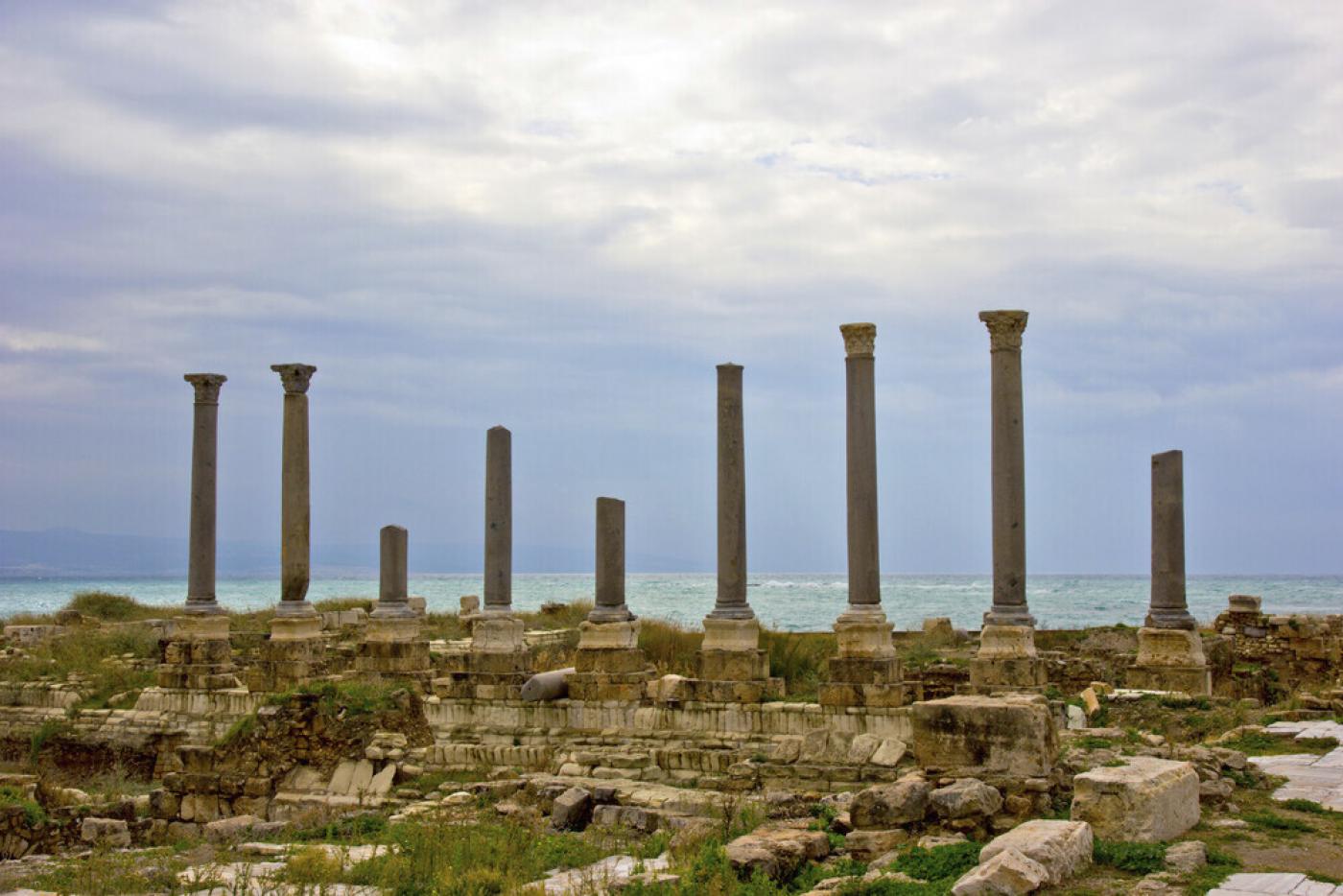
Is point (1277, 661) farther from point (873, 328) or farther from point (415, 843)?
point (415, 843)

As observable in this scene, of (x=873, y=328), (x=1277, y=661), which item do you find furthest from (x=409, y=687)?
(x=1277, y=661)

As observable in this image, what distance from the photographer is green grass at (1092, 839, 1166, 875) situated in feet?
28.9

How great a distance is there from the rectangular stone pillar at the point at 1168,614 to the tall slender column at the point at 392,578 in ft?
37.3

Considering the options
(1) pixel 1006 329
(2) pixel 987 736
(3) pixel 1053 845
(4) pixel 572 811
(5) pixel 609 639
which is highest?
(1) pixel 1006 329

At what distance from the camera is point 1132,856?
8.96 m

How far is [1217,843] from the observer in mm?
9547

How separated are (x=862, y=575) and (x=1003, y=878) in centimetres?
988

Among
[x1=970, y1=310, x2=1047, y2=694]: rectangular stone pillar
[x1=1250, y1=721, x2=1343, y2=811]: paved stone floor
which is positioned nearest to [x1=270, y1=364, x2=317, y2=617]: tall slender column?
[x1=970, y1=310, x2=1047, y2=694]: rectangular stone pillar

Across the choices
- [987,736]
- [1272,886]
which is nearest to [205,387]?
[987,736]

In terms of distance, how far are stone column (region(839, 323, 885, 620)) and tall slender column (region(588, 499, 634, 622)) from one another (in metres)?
3.33

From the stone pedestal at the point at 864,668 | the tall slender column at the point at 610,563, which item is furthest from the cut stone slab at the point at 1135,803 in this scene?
the tall slender column at the point at 610,563

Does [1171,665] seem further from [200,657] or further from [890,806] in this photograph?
[200,657]

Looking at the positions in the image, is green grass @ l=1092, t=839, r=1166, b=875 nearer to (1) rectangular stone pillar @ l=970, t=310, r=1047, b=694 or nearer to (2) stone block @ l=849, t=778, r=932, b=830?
(2) stone block @ l=849, t=778, r=932, b=830

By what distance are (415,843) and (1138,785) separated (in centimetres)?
564
